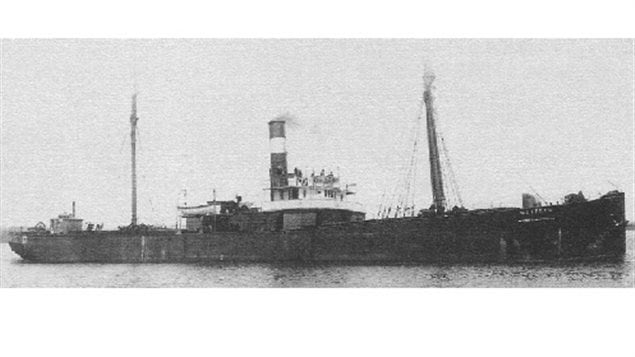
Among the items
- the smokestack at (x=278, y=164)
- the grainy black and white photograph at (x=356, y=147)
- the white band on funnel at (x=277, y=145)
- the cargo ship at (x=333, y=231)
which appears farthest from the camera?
the smokestack at (x=278, y=164)

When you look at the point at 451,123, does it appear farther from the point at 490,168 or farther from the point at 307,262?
the point at 307,262

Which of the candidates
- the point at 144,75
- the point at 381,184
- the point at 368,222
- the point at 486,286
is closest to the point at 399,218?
the point at 368,222

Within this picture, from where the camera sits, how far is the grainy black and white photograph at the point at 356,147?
15.4 meters

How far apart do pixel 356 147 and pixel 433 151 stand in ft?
6.67

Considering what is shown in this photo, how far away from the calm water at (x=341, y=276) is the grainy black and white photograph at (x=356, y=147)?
94 millimetres

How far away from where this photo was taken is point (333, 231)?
875 inches

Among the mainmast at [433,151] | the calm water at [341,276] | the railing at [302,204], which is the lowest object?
the calm water at [341,276]

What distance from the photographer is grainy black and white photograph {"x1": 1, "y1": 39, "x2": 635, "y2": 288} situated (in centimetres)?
1542

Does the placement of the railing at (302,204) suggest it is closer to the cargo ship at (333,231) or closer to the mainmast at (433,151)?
the cargo ship at (333,231)

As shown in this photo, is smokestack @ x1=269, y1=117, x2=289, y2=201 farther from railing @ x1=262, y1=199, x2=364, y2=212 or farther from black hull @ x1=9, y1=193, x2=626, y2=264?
black hull @ x1=9, y1=193, x2=626, y2=264

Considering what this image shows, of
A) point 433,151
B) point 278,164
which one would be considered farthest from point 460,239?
point 278,164

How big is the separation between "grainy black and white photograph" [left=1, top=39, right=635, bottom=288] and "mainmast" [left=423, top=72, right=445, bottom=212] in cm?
5

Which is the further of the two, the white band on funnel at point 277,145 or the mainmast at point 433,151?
the white band on funnel at point 277,145

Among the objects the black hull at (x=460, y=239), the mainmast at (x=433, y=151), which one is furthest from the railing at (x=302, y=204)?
the mainmast at (x=433, y=151)
